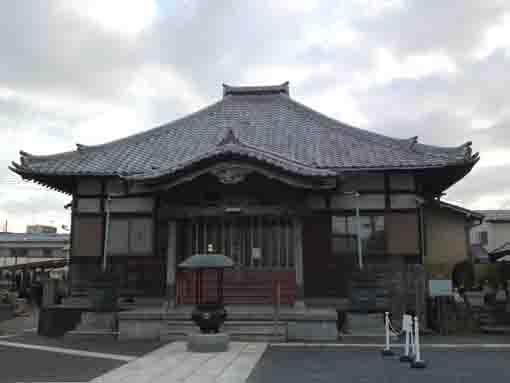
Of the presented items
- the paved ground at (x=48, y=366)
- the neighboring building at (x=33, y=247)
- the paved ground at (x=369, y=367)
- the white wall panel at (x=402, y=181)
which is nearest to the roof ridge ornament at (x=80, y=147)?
the paved ground at (x=48, y=366)

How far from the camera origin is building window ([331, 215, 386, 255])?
17.3 m

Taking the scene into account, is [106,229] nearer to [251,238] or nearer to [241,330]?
[251,238]

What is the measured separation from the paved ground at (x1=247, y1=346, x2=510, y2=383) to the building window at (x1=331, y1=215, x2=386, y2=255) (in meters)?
5.12

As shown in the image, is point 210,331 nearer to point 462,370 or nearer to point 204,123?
point 462,370

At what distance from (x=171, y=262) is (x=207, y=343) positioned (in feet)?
16.1

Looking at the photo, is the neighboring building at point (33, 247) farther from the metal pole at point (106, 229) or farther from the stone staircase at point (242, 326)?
the stone staircase at point (242, 326)

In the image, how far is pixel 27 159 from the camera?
719 inches

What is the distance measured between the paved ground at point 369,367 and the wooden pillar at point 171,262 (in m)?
4.63

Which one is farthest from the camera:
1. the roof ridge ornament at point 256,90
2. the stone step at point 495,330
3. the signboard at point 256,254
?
the roof ridge ornament at point 256,90

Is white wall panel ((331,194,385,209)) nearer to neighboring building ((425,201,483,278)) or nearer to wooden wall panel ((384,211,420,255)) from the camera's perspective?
wooden wall panel ((384,211,420,255))

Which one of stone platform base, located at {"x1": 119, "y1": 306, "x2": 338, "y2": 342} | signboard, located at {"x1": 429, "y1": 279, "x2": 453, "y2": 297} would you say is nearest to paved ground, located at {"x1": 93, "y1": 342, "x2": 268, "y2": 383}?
stone platform base, located at {"x1": 119, "y1": 306, "x2": 338, "y2": 342}

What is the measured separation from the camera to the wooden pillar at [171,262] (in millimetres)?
16141

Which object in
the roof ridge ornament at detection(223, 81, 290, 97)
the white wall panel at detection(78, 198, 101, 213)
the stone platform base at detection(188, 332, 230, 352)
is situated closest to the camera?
the stone platform base at detection(188, 332, 230, 352)

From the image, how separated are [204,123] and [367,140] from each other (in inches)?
285
